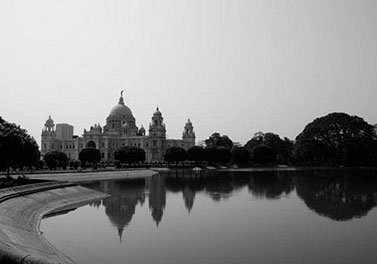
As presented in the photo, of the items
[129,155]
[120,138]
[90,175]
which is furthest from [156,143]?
[90,175]

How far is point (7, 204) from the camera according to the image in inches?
828

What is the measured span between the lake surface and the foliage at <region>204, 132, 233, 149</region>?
83.9 meters

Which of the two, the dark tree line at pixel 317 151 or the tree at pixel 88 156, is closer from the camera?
the tree at pixel 88 156

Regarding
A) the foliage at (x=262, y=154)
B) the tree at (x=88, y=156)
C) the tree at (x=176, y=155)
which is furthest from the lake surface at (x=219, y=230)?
the foliage at (x=262, y=154)

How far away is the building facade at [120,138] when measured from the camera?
10850 centimetres

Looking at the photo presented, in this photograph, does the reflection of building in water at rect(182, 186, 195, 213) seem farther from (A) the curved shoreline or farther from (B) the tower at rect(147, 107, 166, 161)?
(B) the tower at rect(147, 107, 166, 161)

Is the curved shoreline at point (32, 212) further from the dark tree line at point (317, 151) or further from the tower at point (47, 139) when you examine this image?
the tower at point (47, 139)

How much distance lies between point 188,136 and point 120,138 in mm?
18799

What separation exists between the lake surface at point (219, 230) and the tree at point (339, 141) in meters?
56.4

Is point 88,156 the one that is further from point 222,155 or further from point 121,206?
point 121,206

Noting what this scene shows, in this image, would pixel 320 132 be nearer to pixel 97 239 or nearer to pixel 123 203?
pixel 123 203

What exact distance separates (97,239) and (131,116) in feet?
326

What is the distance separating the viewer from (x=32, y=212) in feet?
75.2

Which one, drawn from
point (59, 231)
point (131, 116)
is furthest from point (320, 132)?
point (59, 231)
